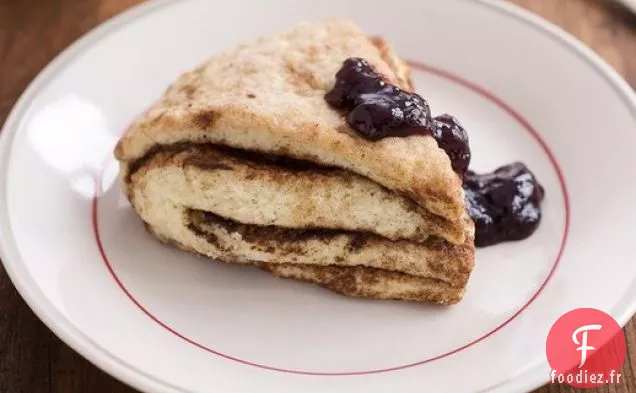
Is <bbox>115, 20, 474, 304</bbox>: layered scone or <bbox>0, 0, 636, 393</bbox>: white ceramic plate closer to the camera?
<bbox>0, 0, 636, 393</bbox>: white ceramic plate

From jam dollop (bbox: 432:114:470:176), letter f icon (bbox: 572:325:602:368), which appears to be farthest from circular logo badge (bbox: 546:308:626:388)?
jam dollop (bbox: 432:114:470:176)

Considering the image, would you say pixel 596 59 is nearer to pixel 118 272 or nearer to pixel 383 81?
pixel 383 81

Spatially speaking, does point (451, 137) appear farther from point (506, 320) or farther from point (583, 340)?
point (583, 340)

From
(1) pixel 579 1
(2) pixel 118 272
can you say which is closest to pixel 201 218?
(2) pixel 118 272

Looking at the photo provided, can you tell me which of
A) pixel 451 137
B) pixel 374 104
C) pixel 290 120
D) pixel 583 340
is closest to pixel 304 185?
pixel 290 120

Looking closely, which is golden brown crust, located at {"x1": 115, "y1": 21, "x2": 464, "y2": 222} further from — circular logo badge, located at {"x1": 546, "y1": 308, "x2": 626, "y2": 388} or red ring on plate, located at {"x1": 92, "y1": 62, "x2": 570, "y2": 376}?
circular logo badge, located at {"x1": 546, "y1": 308, "x2": 626, "y2": 388}

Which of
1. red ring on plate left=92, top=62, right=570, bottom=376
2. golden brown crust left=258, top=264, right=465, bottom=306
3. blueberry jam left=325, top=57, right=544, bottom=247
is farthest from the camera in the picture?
golden brown crust left=258, top=264, right=465, bottom=306

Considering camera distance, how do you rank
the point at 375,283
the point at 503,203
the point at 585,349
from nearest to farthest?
1. the point at 585,349
2. the point at 375,283
3. the point at 503,203
